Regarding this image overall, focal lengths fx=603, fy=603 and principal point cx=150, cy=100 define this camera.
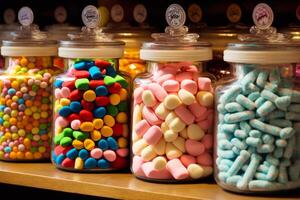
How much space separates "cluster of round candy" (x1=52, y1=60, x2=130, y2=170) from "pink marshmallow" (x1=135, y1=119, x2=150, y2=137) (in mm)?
66

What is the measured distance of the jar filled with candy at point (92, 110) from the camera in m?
1.01

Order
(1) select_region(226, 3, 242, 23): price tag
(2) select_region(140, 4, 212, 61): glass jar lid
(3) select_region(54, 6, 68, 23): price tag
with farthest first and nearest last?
(3) select_region(54, 6, 68, 23): price tag → (1) select_region(226, 3, 242, 23): price tag → (2) select_region(140, 4, 212, 61): glass jar lid

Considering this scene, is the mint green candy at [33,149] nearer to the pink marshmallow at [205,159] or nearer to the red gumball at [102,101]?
the red gumball at [102,101]

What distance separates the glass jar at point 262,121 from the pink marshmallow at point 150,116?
105 mm

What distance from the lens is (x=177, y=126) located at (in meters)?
0.93

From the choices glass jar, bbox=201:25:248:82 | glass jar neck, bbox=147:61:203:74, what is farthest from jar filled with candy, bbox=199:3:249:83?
glass jar neck, bbox=147:61:203:74

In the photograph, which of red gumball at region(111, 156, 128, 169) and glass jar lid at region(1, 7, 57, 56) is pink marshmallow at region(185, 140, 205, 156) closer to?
red gumball at region(111, 156, 128, 169)

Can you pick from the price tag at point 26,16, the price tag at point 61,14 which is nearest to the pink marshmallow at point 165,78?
the price tag at point 26,16

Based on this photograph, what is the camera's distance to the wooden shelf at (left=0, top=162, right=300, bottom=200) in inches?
35.0

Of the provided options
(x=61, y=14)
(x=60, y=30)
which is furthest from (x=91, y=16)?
(x=61, y=14)

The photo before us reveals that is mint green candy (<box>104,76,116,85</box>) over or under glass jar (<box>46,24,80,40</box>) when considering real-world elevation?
under

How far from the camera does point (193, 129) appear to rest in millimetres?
936

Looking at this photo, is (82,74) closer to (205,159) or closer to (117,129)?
(117,129)

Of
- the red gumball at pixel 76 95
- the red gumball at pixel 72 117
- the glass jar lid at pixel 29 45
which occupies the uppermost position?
the glass jar lid at pixel 29 45
